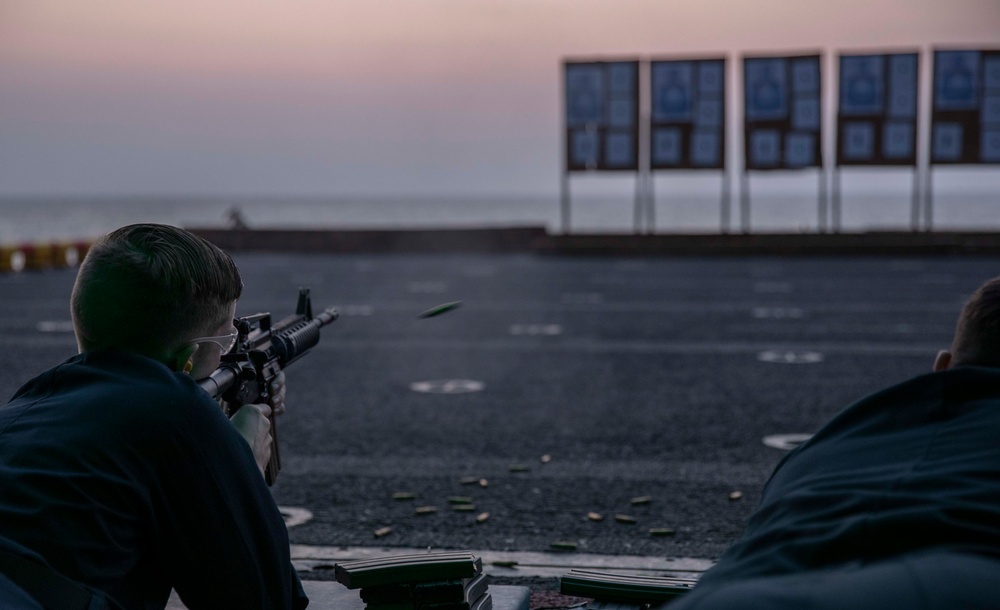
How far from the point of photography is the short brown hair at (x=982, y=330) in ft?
6.82

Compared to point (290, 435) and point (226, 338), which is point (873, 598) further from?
point (290, 435)

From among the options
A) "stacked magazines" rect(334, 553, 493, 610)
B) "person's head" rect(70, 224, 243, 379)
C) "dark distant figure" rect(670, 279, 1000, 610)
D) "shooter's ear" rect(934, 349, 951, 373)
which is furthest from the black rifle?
"shooter's ear" rect(934, 349, 951, 373)

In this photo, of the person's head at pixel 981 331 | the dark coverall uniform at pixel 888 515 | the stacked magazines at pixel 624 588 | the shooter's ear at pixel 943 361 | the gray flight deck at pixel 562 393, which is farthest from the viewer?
the gray flight deck at pixel 562 393

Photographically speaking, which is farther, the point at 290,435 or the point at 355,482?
the point at 290,435

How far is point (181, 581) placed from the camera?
7.80 feet

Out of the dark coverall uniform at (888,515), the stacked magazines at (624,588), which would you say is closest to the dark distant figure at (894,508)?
the dark coverall uniform at (888,515)

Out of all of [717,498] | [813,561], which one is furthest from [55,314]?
[813,561]

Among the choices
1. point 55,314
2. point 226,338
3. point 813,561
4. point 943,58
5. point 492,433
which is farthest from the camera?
point 943,58

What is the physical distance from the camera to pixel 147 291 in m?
2.34

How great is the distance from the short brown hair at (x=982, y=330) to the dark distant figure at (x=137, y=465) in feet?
4.76

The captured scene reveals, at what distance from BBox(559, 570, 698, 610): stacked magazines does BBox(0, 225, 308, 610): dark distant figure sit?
3.00ft

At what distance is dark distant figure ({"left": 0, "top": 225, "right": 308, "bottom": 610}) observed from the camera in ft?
7.06

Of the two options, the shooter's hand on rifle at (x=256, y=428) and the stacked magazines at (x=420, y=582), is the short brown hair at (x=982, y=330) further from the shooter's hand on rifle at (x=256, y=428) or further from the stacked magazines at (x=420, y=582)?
the shooter's hand on rifle at (x=256, y=428)

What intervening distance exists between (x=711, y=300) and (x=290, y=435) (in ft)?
30.7
